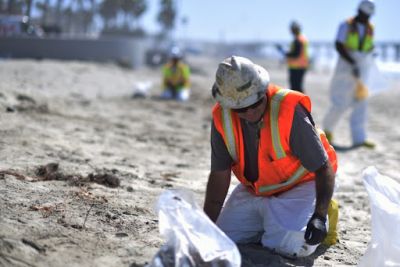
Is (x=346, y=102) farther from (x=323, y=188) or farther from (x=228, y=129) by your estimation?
(x=323, y=188)

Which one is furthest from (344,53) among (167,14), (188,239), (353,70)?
(167,14)

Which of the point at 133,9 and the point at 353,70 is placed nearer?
the point at 353,70

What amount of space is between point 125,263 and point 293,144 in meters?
1.15

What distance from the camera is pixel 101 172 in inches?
199

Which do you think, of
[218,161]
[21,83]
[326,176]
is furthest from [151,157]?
[21,83]

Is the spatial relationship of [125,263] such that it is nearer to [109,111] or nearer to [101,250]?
[101,250]

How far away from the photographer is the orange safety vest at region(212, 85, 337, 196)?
339 cm

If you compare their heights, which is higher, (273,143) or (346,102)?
(273,143)

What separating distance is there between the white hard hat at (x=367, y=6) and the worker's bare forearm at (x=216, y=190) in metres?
4.73

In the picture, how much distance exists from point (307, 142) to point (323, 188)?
268mm

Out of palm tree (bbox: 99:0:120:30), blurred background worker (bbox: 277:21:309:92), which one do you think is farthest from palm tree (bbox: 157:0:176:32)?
blurred background worker (bbox: 277:21:309:92)

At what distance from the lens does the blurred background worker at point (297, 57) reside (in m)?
10.9

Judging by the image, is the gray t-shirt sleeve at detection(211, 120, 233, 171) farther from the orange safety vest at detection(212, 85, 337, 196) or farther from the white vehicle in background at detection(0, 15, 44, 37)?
the white vehicle in background at detection(0, 15, 44, 37)

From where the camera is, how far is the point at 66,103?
356 inches
